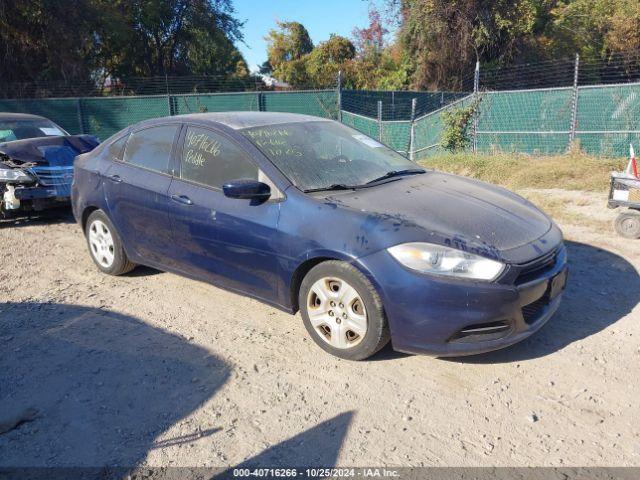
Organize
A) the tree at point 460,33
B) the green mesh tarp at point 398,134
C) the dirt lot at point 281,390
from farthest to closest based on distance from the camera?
the tree at point 460,33 → the green mesh tarp at point 398,134 → the dirt lot at point 281,390

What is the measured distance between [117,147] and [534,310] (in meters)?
4.00

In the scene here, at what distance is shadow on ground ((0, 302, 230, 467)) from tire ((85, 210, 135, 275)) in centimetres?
75

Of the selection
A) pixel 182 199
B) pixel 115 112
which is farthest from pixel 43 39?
pixel 182 199

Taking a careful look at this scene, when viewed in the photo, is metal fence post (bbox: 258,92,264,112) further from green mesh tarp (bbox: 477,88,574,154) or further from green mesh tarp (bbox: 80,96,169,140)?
green mesh tarp (bbox: 477,88,574,154)

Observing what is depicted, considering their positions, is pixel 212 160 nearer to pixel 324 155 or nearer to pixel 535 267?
pixel 324 155

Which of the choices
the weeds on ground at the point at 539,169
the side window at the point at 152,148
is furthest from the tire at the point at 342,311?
the weeds on ground at the point at 539,169

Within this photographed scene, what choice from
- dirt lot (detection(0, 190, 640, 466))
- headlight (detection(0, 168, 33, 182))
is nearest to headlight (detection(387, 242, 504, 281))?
dirt lot (detection(0, 190, 640, 466))

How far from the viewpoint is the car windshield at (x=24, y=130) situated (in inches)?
328

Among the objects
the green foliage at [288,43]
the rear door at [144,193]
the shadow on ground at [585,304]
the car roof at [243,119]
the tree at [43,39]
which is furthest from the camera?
the green foliage at [288,43]

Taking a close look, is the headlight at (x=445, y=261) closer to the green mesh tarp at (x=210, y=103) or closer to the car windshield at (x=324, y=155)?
the car windshield at (x=324, y=155)

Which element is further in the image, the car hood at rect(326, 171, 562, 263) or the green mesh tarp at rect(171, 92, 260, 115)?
the green mesh tarp at rect(171, 92, 260, 115)

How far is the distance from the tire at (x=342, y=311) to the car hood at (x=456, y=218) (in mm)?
345

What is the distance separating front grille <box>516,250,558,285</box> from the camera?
10.6 feet


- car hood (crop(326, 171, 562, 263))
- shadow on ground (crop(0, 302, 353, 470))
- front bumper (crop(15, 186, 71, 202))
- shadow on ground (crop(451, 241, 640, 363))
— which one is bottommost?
shadow on ground (crop(0, 302, 353, 470))
